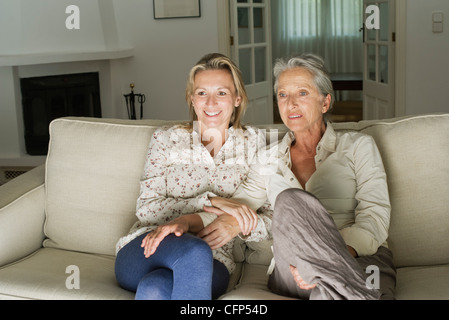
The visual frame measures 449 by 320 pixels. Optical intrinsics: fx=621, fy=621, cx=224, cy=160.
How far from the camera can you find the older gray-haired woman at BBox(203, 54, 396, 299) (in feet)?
5.18

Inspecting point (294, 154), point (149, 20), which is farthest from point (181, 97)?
point (294, 154)

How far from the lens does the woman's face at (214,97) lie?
7.03 feet

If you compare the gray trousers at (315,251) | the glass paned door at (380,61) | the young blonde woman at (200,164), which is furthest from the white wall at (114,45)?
the gray trousers at (315,251)

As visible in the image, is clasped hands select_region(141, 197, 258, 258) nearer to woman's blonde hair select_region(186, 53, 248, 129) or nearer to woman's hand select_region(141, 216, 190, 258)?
woman's hand select_region(141, 216, 190, 258)

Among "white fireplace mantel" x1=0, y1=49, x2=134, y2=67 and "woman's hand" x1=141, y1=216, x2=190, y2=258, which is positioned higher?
"white fireplace mantel" x1=0, y1=49, x2=134, y2=67

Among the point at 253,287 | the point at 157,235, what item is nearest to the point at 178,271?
the point at 157,235

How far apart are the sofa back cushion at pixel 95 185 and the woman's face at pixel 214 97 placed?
0.88 ft

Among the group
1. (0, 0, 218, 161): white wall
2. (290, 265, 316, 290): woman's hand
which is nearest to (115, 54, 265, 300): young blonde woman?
(290, 265, 316, 290): woman's hand

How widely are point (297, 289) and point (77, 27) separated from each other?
4.13 meters

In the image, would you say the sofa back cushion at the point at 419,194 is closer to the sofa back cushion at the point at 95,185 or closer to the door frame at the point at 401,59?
the sofa back cushion at the point at 95,185

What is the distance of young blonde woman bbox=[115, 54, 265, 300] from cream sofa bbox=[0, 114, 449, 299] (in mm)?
112

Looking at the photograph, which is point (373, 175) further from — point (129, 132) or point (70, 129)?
point (70, 129)

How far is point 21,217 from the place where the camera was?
2244mm

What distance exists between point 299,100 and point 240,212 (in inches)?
16.6
